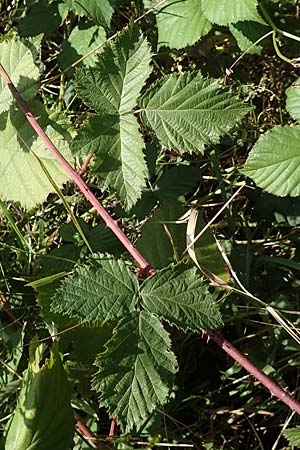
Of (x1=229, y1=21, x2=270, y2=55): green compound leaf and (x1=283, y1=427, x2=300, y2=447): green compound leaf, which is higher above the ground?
(x1=229, y1=21, x2=270, y2=55): green compound leaf

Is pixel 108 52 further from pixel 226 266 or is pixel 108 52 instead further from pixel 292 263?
pixel 292 263

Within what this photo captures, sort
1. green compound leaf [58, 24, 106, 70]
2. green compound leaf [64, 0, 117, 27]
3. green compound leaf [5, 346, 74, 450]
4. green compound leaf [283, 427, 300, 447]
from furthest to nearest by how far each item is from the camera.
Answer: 1. green compound leaf [58, 24, 106, 70]
2. green compound leaf [64, 0, 117, 27]
3. green compound leaf [5, 346, 74, 450]
4. green compound leaf [283, 427, 300, 447]

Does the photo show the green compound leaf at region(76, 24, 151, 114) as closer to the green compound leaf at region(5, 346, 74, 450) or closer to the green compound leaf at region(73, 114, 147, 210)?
the green compound leaf at region(73, 114, 147, 210)

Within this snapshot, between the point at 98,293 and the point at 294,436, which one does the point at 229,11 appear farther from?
the point at 294,436

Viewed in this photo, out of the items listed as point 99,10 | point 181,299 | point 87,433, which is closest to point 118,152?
point 181,299

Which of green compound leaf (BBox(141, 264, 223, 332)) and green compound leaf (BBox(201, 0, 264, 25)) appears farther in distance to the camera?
green compound leaf (BBox(201, 0, 264, 25))

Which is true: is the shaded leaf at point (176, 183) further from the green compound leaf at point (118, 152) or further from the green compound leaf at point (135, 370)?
Result: the green compound leaf at point (135, 370)

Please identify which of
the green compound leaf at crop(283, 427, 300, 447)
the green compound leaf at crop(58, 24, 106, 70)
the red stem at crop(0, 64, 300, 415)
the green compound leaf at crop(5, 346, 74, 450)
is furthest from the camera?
the green compound leaf at crop(58, 24, 106, 70)

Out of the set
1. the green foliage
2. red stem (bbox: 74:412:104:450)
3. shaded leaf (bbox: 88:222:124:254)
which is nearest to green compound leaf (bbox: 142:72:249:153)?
the green foliage

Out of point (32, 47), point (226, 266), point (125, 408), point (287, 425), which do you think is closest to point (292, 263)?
point (226, 266)
